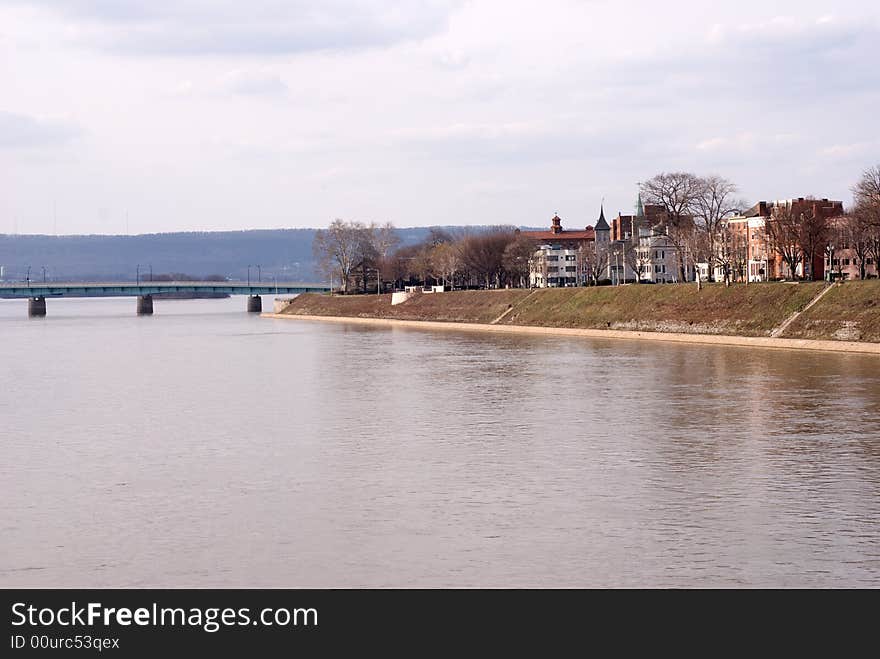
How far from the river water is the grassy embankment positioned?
53.9 ft

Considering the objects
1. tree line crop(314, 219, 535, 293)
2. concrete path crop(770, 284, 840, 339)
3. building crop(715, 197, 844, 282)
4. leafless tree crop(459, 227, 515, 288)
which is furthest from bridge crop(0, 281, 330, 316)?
concrete path crop(770, 284, 840, 339)

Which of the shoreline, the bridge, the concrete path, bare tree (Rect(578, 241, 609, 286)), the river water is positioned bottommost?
the river water

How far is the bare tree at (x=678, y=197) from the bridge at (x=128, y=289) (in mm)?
74273

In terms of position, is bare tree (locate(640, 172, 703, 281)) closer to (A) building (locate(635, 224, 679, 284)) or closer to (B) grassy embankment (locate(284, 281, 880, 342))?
(B) grassy embankment (locate(284, 281, 880, 342))

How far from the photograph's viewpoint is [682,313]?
8225 cm

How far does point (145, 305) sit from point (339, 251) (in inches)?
1113

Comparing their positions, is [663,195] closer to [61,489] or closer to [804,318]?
[804,318]

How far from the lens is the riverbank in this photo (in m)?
67.4

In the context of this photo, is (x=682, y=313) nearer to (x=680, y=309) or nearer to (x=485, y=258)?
(x=680, y=309)

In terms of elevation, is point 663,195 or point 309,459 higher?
point 663,195

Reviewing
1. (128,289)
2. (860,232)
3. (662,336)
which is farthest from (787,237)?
(128,289)
